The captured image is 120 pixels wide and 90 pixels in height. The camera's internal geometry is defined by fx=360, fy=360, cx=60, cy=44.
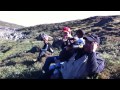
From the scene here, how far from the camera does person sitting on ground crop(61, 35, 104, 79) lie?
1191 cm

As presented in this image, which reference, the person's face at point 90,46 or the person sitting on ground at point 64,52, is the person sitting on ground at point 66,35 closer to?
the person sitting on ground at point 64,52

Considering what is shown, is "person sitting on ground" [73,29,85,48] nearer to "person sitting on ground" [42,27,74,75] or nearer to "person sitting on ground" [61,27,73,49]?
"person sitting on ground" [42,27,74,75]

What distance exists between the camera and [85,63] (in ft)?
39.9

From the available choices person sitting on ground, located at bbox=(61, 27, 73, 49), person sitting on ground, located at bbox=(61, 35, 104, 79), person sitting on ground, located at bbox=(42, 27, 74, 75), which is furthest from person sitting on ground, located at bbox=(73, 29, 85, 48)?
person sitting on ground, located at bbox=(61, 27, 73, 49)

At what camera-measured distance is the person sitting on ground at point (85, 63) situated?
11906mm

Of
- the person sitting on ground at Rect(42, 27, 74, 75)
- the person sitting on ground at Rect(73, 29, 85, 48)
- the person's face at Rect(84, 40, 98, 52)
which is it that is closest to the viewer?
the person's face at Rect(84, 40, 98, 52)

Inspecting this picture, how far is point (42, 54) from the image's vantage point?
2050 centimetres

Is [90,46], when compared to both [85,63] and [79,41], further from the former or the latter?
[79,41]

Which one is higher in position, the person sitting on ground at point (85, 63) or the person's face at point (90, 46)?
the person's face at point (90, 46)

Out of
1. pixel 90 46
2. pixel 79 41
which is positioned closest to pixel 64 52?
pixel 79 41

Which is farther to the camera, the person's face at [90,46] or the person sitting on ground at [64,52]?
the person sitting on ground at [64,52]

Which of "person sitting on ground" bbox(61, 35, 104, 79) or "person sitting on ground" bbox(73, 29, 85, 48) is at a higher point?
"person sitting on ground" bbox(73, 29, 85, 48)

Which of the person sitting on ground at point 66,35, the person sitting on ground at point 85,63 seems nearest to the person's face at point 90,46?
the person sitting on ground at point 85,63

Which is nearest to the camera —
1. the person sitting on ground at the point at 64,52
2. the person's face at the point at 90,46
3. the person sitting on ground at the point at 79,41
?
the person's face at the point at 90,46
